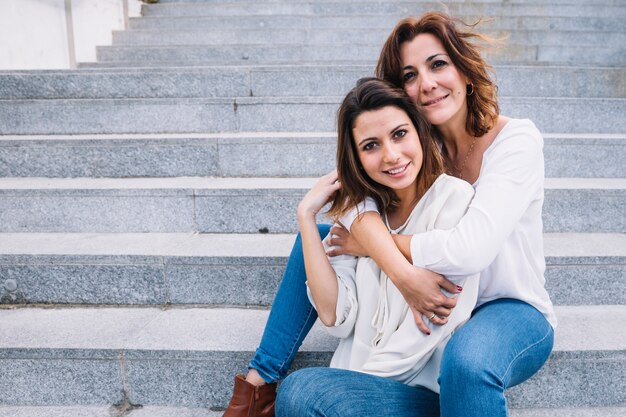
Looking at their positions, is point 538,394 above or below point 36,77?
below

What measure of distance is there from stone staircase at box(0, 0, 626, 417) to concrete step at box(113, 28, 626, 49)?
0.36 meters

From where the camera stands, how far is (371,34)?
4.03 metres

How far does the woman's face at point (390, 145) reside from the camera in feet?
4.34

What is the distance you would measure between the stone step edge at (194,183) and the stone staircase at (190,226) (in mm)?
15

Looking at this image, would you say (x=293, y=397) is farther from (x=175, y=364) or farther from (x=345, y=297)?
(x=175, y=364)

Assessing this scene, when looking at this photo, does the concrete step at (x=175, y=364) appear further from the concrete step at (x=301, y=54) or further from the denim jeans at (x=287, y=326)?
the concrete step at (x=301, y=54)

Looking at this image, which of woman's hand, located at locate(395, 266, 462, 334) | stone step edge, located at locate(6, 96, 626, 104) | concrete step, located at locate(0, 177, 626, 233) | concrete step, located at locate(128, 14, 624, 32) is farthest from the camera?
concrete step, located at locate(128, 14, 624, 32)

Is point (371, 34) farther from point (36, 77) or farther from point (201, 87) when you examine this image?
point (36, 77)

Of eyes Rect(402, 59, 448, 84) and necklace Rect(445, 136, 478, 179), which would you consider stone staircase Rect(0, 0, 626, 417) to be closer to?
necklace Rect(445, 136, 478, 179)

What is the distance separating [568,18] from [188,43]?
3436 millimetres

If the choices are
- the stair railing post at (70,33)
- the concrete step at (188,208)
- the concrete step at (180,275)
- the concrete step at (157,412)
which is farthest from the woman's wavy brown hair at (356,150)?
the stair railing post at (70,33)

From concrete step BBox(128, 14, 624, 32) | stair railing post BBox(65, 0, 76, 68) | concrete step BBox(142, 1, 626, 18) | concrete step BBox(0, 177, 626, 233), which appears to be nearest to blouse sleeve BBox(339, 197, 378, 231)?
concrete step BBox(0, 177, 626, 233)

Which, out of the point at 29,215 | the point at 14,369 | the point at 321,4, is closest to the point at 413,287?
the point at 14,369

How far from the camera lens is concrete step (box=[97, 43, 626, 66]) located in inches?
149
